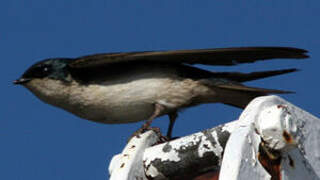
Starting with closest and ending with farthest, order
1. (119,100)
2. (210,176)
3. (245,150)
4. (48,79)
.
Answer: (245,150), (210,176), (119,100), (48,79)

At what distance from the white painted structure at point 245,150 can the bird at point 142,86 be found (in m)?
1.55

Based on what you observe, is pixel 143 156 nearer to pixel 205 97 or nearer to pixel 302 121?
pixel 302 121

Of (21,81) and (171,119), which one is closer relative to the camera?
(171,119)

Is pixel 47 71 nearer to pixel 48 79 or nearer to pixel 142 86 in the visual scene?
pixel 48 79

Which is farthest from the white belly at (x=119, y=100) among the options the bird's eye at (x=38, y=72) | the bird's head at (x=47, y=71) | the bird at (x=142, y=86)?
the bird's eye at (x=38, y=72)

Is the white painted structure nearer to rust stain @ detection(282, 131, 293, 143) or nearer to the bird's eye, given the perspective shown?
rust stain @ detection(282, 131, 293, 143)

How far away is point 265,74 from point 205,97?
0.49 metres

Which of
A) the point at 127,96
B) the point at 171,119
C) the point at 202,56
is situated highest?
the point at 202,56

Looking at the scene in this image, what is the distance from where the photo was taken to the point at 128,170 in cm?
270

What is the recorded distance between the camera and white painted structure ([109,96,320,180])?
2.25m

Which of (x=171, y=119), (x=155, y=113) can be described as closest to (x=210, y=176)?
(x=155, y=113)

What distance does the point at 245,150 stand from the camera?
7.33 feet

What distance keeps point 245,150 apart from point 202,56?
215cm

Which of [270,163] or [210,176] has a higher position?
[270,163]
